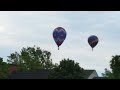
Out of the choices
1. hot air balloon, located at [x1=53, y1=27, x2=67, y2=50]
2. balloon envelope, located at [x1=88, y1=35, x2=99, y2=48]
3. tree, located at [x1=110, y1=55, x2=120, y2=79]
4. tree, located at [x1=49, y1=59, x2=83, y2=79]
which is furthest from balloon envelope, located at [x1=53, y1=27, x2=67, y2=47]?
tree, located at [x1=110, y1=55, x2=120, y2=79]

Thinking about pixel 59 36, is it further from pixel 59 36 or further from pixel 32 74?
pixel 32 74

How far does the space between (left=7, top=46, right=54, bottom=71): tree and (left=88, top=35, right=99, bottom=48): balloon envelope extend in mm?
27492

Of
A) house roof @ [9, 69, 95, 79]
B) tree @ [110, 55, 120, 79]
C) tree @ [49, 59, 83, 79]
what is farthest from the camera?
house roof @ [9, 69, 95, 79]

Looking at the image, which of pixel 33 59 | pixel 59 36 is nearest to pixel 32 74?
pixel 33 59

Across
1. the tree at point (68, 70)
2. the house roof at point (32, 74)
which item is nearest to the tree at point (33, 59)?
the house roof at point (32, 74)

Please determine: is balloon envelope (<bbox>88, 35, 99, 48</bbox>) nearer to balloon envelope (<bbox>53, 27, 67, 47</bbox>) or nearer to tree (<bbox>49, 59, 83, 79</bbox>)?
tree (<bbox>49, 59, 83, 79</bbox>)

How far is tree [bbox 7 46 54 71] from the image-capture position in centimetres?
7625

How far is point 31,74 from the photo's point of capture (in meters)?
70.8

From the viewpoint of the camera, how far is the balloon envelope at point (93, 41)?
160 ft

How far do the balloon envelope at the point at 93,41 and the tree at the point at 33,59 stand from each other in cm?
2749

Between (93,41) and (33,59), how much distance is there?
29455 millimetres
